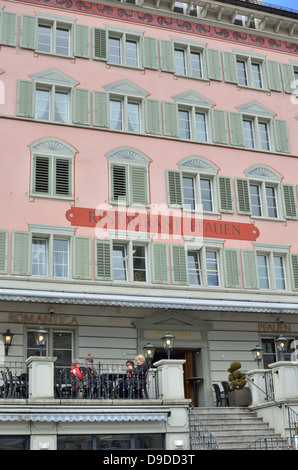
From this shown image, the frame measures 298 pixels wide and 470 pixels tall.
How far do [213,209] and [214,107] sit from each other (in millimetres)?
3998

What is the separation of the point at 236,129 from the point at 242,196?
8.71 ft

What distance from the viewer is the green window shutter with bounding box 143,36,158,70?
941 inches

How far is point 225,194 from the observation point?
23.2 m

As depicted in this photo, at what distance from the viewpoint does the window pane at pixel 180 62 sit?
2450 cm

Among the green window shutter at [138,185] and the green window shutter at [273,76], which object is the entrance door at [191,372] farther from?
the green window shutter at [273,76]

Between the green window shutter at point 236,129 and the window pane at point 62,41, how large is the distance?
20.7 feet

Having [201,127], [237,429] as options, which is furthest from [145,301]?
[201,127]

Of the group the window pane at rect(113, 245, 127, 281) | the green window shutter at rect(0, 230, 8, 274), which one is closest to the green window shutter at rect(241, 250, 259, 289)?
the window pane at rect(113, 245, 127, 281)

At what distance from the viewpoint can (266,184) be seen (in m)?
24.2

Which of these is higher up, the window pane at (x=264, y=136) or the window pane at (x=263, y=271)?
the window pane at (x=264, y=136)

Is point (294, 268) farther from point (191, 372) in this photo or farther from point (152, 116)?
point (152, 116)

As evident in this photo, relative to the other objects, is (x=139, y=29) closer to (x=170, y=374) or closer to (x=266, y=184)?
(x=266, y=184)

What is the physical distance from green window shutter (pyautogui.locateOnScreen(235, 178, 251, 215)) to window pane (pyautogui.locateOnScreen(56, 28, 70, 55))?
751cm

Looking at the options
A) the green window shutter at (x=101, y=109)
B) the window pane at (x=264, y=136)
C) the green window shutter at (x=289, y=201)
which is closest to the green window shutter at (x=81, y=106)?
the green window shutter at (x=101, y=109)
